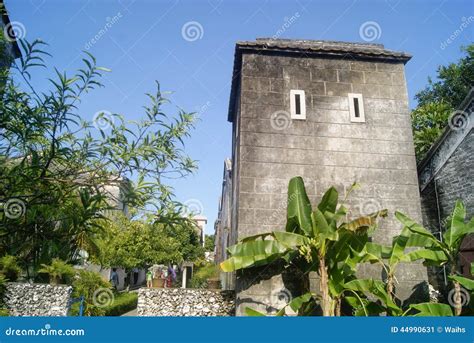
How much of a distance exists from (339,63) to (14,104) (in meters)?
7.77

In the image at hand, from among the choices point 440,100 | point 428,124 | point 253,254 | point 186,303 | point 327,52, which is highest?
point 440,100

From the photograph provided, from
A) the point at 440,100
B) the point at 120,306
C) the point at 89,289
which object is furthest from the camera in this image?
the point at 440,100

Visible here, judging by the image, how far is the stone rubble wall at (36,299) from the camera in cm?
993

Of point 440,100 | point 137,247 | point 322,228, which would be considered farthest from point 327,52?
point 137,247

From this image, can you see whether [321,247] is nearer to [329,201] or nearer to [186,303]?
[329,201]

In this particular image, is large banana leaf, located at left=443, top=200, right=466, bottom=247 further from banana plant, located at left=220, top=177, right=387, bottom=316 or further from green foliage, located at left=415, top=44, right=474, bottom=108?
green foliage, located at left=415, top=44, right=474, bottom=108

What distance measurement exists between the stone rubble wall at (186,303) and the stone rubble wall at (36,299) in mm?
2979

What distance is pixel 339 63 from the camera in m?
9.30

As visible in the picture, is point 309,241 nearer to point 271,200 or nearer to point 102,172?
point 271,200

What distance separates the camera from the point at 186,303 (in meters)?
8.46

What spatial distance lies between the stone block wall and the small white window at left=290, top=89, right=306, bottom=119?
0.36 ft

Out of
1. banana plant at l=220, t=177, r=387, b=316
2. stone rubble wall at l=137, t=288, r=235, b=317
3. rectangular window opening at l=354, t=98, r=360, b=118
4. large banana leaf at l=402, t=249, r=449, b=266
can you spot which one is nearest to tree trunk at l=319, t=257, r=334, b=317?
banana plant at l=220, t=177, r=387, b=316

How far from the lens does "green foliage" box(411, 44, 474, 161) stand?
16.0 meters

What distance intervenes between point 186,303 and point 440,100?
19.6 meters
